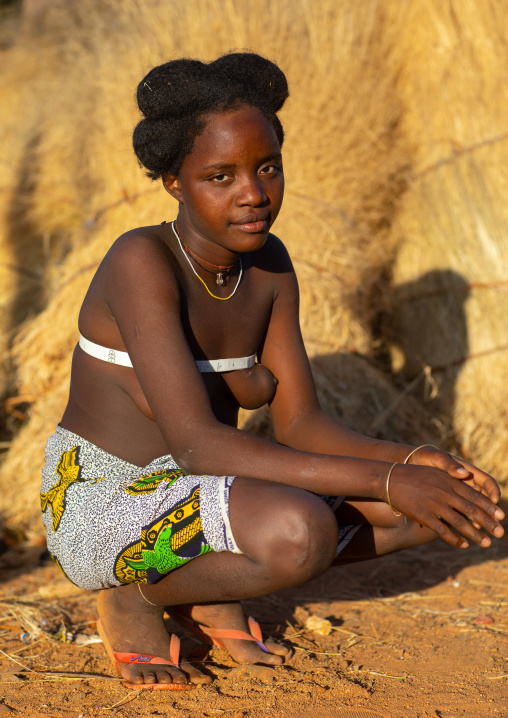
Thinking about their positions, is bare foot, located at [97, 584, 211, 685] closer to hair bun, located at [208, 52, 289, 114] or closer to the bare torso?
the bare torso

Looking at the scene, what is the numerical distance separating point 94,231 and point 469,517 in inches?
109

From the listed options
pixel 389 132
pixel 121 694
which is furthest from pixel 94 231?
pixel 121 694

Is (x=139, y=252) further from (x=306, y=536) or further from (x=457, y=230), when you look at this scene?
(x=457, y=230)

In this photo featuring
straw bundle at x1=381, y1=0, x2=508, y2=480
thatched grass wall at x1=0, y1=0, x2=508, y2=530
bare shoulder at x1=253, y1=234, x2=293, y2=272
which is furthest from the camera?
straw bundle at x1=381, y1=0, x2=508, y2=480

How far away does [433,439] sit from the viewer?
131 inches

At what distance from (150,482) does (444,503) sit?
0.62 meters

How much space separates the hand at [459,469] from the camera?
1583 mm

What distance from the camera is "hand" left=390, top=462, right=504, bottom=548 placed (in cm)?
147

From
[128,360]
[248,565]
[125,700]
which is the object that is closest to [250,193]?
[128,360]

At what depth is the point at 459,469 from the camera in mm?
1570

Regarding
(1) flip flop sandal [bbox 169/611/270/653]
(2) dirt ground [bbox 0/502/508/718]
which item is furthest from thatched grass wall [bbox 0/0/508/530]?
(1) flip flop sandal [bbox 169/611/270/653]

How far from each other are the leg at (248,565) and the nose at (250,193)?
59 cm

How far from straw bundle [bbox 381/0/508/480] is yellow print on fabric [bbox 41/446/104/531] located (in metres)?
1.87

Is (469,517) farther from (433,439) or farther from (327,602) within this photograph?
(433,439)
